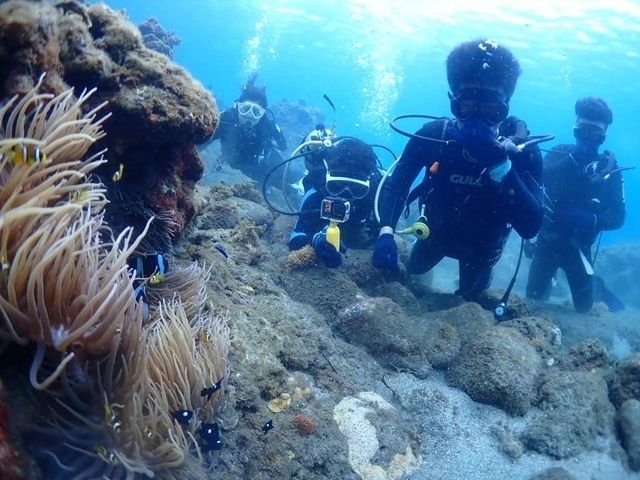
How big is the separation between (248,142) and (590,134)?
25.9 ft

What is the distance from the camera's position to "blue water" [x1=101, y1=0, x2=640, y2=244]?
24705 millimetres

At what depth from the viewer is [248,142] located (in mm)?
11719

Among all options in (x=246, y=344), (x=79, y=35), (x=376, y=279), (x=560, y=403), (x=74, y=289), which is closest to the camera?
(x=74, y=289)

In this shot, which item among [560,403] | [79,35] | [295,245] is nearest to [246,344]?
[79,35]

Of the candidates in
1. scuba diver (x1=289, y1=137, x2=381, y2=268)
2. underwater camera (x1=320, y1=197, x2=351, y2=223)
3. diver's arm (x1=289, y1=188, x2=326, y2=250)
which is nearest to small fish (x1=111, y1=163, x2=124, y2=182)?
underwater camera (x1=320, y1=197, x2=351, y2=223)

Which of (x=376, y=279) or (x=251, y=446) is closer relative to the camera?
(x=251, y=446)

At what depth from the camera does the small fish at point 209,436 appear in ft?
8.14

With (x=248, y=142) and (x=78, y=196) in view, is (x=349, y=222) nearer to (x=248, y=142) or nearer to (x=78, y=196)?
(x=78, y=196)

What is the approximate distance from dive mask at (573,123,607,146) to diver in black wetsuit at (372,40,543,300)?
3716mm

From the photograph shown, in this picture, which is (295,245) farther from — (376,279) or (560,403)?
(560,403)

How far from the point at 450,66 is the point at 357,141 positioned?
188 cm

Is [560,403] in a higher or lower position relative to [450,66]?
lower

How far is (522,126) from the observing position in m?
5.80

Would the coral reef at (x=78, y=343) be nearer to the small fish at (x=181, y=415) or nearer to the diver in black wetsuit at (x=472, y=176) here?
the small fish at (x=181, y=415)
